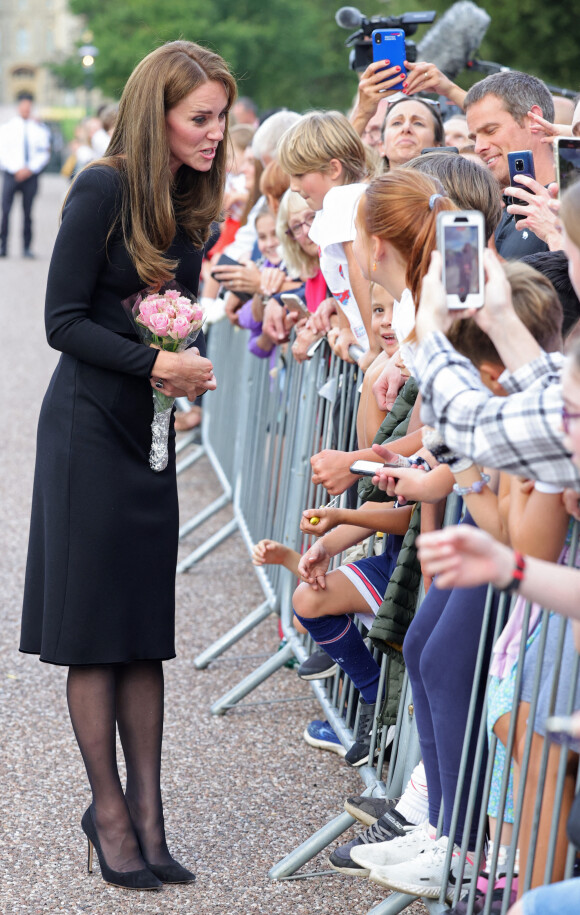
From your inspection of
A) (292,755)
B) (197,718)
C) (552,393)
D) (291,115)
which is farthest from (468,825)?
(291,115)

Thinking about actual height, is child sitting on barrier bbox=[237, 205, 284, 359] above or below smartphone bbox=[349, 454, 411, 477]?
above

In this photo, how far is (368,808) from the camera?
3.38 meters

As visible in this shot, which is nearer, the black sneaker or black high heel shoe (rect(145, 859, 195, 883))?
black high heel shoe (rect(145, 859, 195, 883))

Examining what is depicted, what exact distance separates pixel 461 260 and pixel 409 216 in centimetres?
63

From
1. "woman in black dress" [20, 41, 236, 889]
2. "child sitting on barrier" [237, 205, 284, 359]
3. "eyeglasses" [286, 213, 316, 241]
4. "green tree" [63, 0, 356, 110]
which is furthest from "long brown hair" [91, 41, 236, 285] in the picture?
"green tree" [63, 0, 356, 110]

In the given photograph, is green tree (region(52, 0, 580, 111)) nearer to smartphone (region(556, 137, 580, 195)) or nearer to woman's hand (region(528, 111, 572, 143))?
woman's hand (region(528, 111, 572, 143))

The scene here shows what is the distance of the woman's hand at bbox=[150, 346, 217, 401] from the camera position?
343 cm

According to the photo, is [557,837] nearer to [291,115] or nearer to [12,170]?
[291,115]

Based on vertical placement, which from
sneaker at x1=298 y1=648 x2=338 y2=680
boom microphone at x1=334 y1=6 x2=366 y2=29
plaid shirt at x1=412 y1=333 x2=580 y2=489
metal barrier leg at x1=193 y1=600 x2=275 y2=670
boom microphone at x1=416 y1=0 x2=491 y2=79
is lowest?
metal barrier leg at x1=193 y1=600 x2=275 y2=670

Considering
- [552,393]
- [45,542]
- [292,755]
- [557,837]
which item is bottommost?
[292,755]

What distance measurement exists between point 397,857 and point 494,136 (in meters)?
2.60

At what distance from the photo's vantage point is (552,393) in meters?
2.20

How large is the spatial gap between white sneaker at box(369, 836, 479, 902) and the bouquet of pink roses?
4.41 feet

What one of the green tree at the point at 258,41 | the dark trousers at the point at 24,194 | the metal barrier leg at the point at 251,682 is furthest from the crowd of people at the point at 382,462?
the green tree at the point at 258,41
